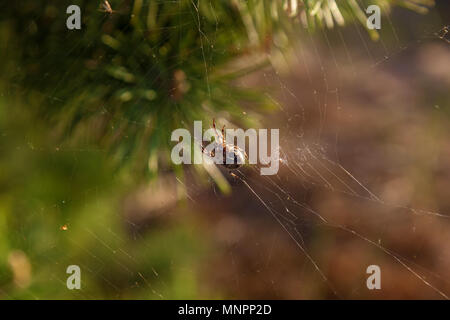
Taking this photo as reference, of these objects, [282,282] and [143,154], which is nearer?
[143,154]

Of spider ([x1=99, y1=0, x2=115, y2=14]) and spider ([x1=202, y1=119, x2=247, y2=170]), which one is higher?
spider ([x1=99, y1=0, x2=115, y2=14])

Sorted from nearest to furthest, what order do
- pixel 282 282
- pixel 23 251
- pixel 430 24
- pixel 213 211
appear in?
pixel 23 251 < pixel 282 282 < pixel 213 211 < pixel 430 24

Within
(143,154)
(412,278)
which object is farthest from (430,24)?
(143,154)

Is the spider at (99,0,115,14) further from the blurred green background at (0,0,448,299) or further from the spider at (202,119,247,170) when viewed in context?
the spider at (202,119,247,170)

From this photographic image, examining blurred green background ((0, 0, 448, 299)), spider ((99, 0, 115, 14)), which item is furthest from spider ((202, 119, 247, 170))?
spider ((99, 0, 115, 14))

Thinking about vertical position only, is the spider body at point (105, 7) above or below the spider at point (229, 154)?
above

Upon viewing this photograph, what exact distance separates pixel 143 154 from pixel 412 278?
0.60 metres

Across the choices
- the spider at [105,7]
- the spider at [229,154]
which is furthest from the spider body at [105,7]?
the spider at [229,154]

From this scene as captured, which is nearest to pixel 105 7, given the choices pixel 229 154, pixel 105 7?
pixel 105 7

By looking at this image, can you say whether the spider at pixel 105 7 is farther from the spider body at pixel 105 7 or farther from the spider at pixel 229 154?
the spider at pixel 229 154

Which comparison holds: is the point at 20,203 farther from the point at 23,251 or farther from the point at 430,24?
the point at 430,24

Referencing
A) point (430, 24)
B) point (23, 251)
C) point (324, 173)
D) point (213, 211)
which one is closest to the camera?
point (23, 251)

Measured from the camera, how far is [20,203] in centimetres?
34
